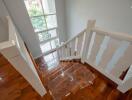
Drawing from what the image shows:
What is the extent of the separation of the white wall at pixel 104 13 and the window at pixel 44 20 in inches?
30.3

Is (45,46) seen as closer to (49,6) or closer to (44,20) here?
(44,20)

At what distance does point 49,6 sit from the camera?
148 inches

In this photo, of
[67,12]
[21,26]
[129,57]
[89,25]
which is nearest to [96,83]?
[129,57]

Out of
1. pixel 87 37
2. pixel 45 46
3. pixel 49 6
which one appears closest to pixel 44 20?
pixel 49 6

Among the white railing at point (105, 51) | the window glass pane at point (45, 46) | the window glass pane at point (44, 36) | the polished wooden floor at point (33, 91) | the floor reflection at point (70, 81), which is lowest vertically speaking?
the window glass pane at point (45, 46)

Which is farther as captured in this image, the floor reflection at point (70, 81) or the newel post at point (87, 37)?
the floor reflection at point (70, 81)

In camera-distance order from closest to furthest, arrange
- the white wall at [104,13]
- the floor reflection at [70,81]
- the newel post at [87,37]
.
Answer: the newel post at [87,37] → the floor reflection at [70,81] → the white wall at [104,13]

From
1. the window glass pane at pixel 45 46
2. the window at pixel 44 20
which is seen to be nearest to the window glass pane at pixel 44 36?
the window at pixel 44 20

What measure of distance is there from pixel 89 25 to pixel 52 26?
10.5 ft

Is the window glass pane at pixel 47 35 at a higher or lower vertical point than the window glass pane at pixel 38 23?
lower

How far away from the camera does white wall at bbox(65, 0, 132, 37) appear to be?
2.07 m

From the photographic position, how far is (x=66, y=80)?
5.50 feet

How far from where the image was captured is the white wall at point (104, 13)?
2068 millimetres

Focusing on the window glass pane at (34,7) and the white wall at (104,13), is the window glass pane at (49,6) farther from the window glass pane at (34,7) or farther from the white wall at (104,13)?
the white wall at (104,13)
